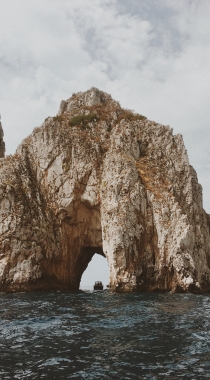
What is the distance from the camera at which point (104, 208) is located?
35.8m

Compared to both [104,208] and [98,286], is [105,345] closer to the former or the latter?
[104,208]

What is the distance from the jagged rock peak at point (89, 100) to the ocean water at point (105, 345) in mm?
40749

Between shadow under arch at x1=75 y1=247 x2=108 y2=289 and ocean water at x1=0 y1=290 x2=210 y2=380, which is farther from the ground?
shadow under arch at x1=75 y1=247 x2=108 y2=289

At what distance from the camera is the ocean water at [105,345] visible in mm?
7812

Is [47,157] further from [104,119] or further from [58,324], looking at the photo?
[58,324]

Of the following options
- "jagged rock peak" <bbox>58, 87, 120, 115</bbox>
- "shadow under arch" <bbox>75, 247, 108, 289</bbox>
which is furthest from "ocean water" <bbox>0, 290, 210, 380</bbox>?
"jagged rock peak" <bbox>58, 87, 120, 115</bbox>

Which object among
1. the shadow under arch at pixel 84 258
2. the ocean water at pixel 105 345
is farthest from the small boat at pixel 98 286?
the ocean water at pixel 105 345

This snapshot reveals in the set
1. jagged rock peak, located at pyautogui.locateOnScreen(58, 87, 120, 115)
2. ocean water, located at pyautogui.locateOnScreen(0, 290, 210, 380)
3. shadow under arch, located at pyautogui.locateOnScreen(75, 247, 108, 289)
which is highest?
jagged rock peak, located at pyautogui.locateOnScreen(58, 87, 120, 115)

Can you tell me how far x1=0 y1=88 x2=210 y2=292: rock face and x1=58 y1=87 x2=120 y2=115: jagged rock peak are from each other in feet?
21.7

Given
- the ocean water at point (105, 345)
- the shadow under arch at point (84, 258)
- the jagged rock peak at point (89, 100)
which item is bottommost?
the ocean water at point (105, 345)

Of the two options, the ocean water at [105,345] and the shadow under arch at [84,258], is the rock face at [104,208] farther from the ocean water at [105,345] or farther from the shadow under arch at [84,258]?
the ocean water at [105,345]

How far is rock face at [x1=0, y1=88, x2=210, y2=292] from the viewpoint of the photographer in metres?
30.9

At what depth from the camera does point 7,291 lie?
32.8m

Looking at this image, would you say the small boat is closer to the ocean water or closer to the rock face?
the rock face
